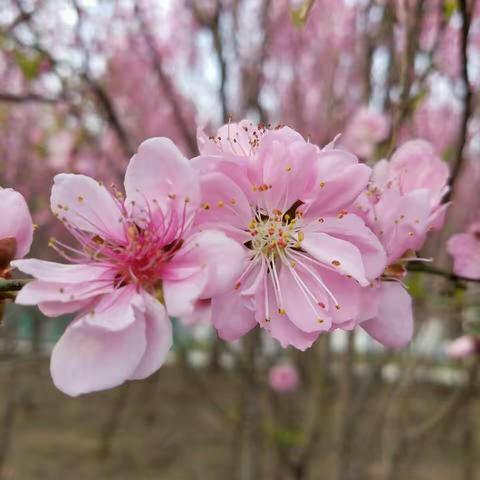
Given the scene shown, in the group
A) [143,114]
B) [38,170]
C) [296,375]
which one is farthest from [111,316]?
[143,114]

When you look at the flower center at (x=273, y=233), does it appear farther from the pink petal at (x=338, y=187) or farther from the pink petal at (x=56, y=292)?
the pink petal at (x=56, y=292)

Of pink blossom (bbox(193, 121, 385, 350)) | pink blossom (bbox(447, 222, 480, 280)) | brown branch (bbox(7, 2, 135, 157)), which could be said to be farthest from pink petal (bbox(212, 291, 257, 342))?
brown branch (bbox(7, 2, 135, 157))

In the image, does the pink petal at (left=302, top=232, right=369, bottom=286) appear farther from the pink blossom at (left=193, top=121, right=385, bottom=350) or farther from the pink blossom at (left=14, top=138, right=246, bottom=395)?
the pink blossom at (left=14, top=138, right=246, bottom=395)

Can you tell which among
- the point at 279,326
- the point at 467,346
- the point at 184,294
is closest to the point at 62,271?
the point at 184,294

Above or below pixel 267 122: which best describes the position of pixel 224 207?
below

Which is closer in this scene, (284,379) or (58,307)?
(58,307)

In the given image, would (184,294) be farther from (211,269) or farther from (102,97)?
(102,97)

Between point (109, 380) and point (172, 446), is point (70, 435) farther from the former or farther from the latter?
point (109, 380)
